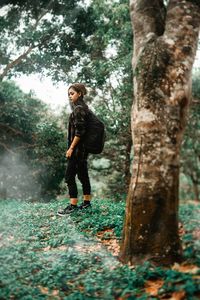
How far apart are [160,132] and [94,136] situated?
2.84 m

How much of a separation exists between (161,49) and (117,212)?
12.2 ft

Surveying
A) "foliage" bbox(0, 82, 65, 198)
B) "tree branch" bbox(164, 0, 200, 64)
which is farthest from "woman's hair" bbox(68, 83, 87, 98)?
"foliage" bbox(0, 82, 65, 198)

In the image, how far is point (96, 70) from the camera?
1585 cm

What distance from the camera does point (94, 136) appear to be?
7.05m

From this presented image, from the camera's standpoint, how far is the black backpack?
7.04m

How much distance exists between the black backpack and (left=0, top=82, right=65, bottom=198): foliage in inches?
368

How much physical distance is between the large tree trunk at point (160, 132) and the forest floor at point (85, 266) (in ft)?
0.97

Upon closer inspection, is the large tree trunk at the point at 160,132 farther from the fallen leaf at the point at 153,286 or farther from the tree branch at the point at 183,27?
the fallen leaf at the point at 153,286

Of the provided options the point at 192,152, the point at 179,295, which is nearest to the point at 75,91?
the point at 179,295

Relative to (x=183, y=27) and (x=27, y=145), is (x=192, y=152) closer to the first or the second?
(x=27, y=145)

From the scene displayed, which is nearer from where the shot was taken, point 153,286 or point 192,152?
point 153,286

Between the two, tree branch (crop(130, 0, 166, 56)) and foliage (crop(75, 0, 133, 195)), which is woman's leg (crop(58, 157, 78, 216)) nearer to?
tree branch (crop(130, 0, 166, 56))

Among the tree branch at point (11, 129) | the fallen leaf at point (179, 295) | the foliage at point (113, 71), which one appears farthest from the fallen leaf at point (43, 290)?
the tree branch at point (11, 129)

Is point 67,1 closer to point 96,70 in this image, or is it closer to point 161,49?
point 96,70
